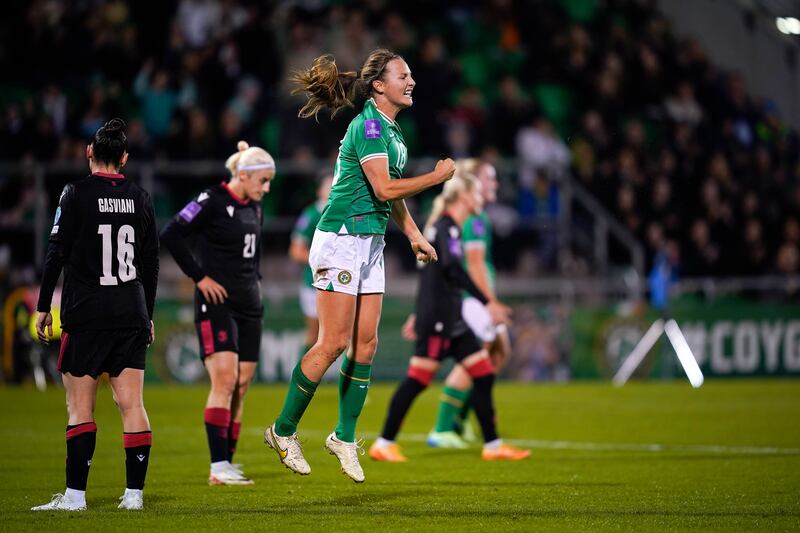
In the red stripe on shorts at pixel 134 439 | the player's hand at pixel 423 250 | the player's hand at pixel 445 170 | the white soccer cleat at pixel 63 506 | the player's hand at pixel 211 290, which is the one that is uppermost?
the player's hand at pixel 445 170

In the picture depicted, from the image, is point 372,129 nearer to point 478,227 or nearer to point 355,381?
point 355,381

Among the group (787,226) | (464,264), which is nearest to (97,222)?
(464,264)

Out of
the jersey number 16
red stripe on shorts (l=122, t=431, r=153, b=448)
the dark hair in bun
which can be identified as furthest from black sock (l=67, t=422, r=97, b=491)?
the dark hair in bun

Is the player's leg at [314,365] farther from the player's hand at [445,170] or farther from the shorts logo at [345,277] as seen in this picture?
the player's hand at [445,170]

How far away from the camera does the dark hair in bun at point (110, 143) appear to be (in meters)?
7.27

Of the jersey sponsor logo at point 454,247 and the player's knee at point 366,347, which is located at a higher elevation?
the jersey sponsor logo at point 454,247

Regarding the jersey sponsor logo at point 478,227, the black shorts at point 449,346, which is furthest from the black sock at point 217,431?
the jersey sponsor logo at point 478,227

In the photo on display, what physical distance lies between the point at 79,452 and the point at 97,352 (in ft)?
1.84

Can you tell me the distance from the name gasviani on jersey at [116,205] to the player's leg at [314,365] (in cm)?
123

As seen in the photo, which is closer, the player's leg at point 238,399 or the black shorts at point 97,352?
the black shorts at point 97,352

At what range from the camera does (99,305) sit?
7.18 metres

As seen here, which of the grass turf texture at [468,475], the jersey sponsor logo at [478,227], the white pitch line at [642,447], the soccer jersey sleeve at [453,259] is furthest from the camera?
the jersey sponsor logo at [478,227]

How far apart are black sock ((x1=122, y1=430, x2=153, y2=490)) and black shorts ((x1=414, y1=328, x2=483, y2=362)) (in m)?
4.07

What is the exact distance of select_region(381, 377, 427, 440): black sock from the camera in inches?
423
